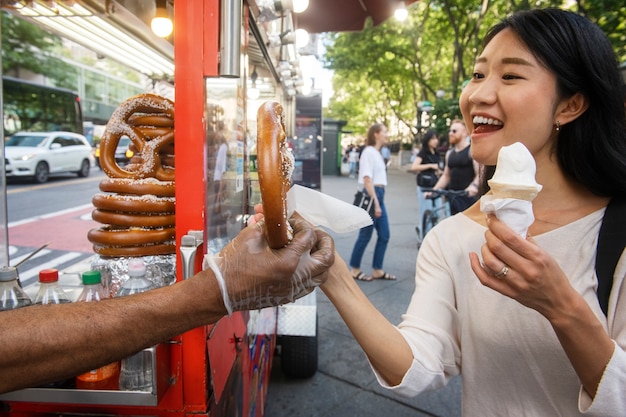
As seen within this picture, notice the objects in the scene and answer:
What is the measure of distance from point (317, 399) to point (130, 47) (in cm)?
317

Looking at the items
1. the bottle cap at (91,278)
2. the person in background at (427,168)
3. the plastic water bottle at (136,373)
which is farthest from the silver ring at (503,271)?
the person in background at (427,168)

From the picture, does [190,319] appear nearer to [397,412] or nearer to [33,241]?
[397,412]

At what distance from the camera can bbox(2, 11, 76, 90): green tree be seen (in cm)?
1992

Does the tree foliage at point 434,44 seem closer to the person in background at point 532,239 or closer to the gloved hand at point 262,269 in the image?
the person in background at point 532,239

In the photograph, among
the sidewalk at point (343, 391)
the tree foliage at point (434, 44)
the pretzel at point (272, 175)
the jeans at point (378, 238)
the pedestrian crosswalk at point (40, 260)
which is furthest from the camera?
the tree foliage at point (434, 44)

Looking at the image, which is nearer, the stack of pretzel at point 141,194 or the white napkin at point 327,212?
the white napkin at point 327,212

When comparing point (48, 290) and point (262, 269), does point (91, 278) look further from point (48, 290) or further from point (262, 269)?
point (262, 269)

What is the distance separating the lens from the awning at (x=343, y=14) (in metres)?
5.07

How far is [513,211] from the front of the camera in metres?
1.03

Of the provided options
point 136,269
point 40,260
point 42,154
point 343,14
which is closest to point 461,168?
point 343,14

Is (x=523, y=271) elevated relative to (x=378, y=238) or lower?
elevated

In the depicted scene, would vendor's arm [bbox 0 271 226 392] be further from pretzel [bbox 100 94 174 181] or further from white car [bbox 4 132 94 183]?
white car [bbox 4 132 94 183]

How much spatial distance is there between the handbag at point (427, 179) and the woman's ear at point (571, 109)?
6359 millimetres

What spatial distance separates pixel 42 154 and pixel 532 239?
18191 millimetres
